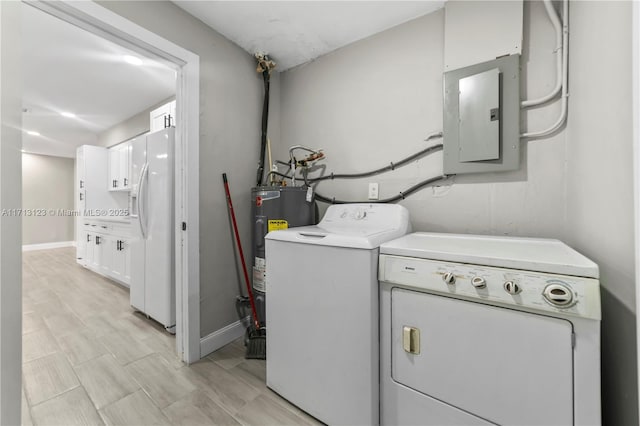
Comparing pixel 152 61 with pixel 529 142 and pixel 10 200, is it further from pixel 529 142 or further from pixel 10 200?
pixel 529 142

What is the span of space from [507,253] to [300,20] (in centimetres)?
191

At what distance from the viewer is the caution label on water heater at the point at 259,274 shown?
→ 185 centimetres

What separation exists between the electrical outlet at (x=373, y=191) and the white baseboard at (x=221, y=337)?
146 cm

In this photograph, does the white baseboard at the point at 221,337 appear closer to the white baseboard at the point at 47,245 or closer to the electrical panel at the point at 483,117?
the electrical panel at the point at 483,117

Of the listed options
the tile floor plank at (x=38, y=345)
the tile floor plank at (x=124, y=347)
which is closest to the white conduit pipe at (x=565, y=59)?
the tile floor plank at (x=124, y=347)

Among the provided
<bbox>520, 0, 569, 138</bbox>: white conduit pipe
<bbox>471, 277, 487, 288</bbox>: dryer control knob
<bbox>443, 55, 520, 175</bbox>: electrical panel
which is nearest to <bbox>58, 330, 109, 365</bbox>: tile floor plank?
<bbox>471, 277, 487, 288</bbox>: dryer control knob

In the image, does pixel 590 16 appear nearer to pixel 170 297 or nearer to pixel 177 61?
pixel 177 61

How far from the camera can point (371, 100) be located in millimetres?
1876

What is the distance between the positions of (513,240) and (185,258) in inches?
76.4

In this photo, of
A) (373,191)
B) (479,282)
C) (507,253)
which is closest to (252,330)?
(373,191)

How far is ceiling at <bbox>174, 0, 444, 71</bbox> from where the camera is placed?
1596 millimetres

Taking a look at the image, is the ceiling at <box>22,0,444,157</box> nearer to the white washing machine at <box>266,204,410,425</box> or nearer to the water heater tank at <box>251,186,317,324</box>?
the water heater tank at <box>251,186,317,324</box>

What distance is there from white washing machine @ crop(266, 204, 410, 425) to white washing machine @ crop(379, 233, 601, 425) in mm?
83

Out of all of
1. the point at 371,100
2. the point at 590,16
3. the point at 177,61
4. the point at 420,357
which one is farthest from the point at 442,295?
the point at 177,61
